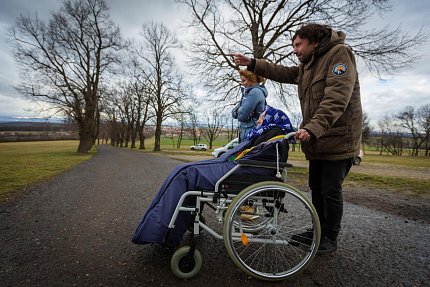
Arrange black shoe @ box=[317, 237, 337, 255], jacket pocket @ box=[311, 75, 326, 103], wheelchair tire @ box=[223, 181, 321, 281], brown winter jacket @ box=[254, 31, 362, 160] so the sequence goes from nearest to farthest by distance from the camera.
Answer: wheelchair tire @ box=[223, 181, 321, 281]
brown winter jacket @ box=[254, 31, 362, 160]
jacket pocket @ box=[311, 75, 326, 103]
black shoe @ box=[317, 237, 337, 255]

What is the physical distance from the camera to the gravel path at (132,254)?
1776mm

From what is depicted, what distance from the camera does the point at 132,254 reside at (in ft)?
7.06

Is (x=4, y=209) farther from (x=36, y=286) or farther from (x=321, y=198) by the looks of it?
(x=321, y=198)

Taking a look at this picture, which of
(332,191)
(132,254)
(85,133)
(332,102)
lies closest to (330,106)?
(332,102)

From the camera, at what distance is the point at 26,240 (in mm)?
2422

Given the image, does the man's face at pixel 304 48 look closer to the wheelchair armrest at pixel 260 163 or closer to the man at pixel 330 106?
the man at pixel 330 106

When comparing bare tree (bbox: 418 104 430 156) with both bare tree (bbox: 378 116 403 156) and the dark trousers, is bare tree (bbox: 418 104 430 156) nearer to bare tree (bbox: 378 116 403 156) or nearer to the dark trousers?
bare tree (bbox: 378 116 403 156)

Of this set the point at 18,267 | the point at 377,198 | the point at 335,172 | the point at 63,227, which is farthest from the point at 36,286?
the point at 377,198

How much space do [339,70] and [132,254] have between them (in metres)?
2.53

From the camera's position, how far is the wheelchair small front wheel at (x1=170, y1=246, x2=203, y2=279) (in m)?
1.76

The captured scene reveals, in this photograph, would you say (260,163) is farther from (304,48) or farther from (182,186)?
(304,48)

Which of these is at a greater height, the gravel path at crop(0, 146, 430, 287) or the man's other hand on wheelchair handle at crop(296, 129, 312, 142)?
the man's other hand on wheelchair handle at crop(296, 129, 312, 142)

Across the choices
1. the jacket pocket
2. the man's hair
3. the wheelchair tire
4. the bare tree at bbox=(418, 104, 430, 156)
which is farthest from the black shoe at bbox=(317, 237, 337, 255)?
the bare tree at bbox=(418, 104, 430, 156)

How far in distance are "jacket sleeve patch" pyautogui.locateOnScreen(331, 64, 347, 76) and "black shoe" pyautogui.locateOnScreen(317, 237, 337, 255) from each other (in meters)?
1.59
